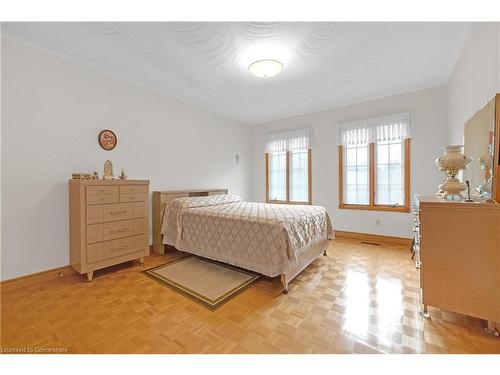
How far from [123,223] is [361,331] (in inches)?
109

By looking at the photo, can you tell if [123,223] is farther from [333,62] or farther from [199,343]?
[333,62]

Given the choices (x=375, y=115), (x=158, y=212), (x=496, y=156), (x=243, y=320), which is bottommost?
(x=243, y=320)

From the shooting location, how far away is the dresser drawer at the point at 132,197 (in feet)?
8.96

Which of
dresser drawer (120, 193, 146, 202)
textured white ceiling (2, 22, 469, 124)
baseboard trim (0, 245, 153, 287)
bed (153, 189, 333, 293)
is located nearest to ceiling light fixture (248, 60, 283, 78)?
textured white ceiling (2, 22, 469, 124)

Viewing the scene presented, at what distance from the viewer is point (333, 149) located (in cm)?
450

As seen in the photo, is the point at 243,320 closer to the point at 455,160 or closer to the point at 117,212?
the point at 117,212

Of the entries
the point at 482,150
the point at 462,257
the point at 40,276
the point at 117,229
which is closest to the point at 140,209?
the point at 117,229

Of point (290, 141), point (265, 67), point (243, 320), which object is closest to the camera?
point (243, 320)

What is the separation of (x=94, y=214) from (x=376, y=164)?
453cm

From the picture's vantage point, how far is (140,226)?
2910mm

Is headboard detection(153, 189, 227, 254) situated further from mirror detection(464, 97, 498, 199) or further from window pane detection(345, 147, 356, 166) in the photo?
mirror detection(464, 97, 498, 199)

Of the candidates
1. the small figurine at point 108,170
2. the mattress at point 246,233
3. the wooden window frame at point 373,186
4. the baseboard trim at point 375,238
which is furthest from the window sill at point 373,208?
the small figurine at point 108,170

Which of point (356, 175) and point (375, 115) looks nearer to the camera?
point (375, 115)

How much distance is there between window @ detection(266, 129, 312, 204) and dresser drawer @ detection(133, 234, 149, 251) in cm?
326
